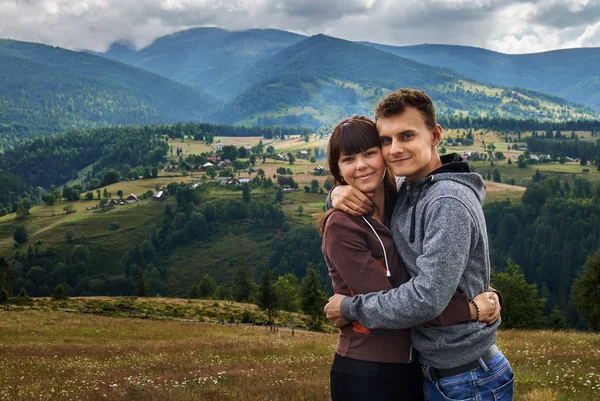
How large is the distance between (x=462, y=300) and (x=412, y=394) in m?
1.08

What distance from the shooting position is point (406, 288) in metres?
4.50

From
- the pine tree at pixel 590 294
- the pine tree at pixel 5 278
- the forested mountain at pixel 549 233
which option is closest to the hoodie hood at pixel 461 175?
the pine tree at pixel 590 294

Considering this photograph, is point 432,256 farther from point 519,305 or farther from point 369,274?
point 519,305

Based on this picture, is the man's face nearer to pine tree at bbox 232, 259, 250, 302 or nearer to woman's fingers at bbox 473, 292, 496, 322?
woman's fingers at bbox 473, 292, 496, 322

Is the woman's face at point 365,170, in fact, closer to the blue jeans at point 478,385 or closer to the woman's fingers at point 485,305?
the woman's fingers at point 485,305

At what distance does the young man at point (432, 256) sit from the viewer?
443 cm

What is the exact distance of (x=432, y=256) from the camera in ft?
14.5

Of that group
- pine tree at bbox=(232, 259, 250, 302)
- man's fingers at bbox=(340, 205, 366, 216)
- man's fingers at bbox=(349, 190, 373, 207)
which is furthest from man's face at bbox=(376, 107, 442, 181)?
pine tree at bbox=(232, 259, 250, 302)

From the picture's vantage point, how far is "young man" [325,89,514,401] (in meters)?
4.43

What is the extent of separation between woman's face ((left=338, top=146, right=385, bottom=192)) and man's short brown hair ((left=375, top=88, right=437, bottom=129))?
404 mm

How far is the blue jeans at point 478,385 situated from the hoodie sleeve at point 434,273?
2.59 ft

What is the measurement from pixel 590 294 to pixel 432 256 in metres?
61.8

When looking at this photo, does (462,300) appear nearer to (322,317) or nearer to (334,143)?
(334,143)

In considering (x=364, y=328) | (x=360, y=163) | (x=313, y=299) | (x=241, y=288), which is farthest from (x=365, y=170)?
(x=241, y=288)
